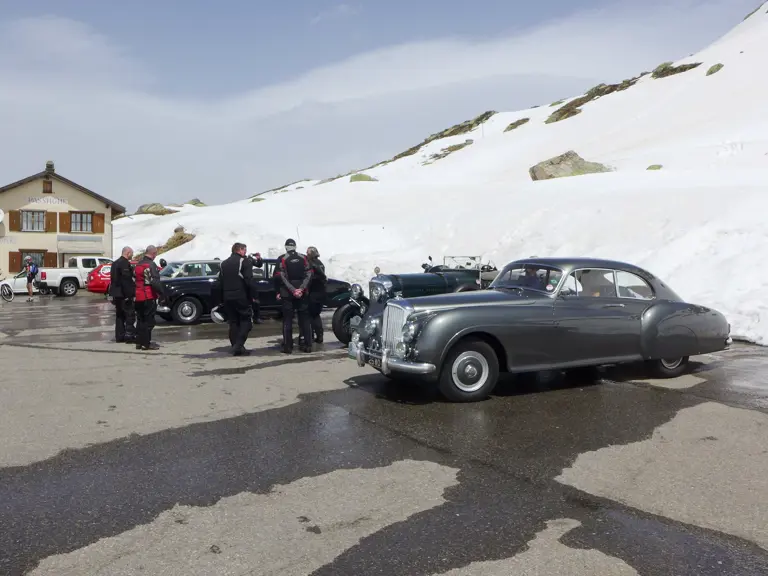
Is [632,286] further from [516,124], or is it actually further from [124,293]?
[516,124]

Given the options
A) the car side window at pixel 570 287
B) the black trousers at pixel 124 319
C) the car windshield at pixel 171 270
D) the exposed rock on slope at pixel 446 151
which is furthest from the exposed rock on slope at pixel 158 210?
the car side window at pixel 570 287

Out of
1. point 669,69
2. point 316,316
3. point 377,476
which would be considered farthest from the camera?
point 669,69

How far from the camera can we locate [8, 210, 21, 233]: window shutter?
37.6m

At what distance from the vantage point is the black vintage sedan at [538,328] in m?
7.36

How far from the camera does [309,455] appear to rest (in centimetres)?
553

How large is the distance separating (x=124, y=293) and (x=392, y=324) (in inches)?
252

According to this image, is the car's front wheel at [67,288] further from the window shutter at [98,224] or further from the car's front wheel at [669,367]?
the car's front wheel at [669,367]

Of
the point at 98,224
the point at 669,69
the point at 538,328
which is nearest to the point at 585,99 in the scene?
the point at 669,69

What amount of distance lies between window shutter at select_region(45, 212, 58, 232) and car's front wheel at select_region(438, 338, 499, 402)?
121 ft

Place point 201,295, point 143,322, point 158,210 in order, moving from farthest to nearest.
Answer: point 158,210, point 201,295, point 143,322

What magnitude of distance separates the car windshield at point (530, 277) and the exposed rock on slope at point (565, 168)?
1242 inches

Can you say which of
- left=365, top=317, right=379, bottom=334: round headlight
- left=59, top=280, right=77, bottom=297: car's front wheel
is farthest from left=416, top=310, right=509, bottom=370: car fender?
left=59, top=280, right=77, bottom=297: car's front wheel

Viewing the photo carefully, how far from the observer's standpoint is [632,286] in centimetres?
865

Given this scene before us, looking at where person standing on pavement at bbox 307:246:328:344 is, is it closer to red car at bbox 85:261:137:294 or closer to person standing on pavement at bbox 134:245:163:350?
person standing on pavement at bbox 134:245:163:350
